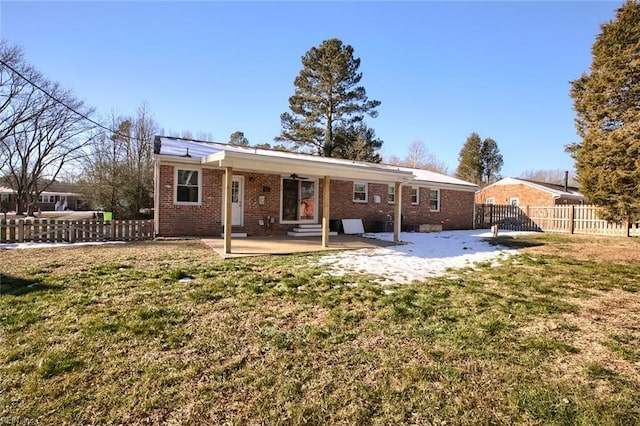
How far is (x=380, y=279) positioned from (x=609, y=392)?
359cm

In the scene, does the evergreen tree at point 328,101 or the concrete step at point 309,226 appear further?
the evergreen tree at point 328,101

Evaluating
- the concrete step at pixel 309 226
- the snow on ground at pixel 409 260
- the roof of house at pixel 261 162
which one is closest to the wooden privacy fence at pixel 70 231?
the roof of house at pixel 261 162

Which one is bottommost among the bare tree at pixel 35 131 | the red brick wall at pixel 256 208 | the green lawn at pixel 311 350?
the green lawn at pixel 311 350

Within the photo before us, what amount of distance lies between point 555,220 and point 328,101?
19.6 metres

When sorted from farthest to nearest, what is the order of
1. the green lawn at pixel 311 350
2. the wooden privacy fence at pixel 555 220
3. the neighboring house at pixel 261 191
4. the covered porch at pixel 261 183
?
1. the wooden privacy fence at pixel 555 220
2. the neighboring house at pixel 261 191
3. the covered porch at pixel 261 183
4. the green lawn at pixel 311 350

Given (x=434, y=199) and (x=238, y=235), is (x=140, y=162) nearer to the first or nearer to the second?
(x=238, y=235)

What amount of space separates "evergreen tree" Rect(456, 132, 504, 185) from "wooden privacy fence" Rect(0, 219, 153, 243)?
121 ft

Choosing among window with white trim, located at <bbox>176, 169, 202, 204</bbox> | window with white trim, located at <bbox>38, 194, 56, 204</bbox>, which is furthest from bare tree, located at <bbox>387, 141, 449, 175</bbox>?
window with white trim, located at <bbox>38, 194, 56, 204</bbox>

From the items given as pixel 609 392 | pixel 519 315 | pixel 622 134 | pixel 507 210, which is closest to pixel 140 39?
pixel 519 315

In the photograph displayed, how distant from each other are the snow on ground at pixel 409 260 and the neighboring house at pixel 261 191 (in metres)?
2.05

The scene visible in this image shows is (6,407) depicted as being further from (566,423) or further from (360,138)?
(360,138)

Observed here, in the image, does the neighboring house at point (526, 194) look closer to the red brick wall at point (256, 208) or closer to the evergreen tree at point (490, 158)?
the evergreen tree at point (490, 158)

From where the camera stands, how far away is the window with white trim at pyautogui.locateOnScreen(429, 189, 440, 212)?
58.9 feet

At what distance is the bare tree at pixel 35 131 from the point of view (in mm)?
23120
